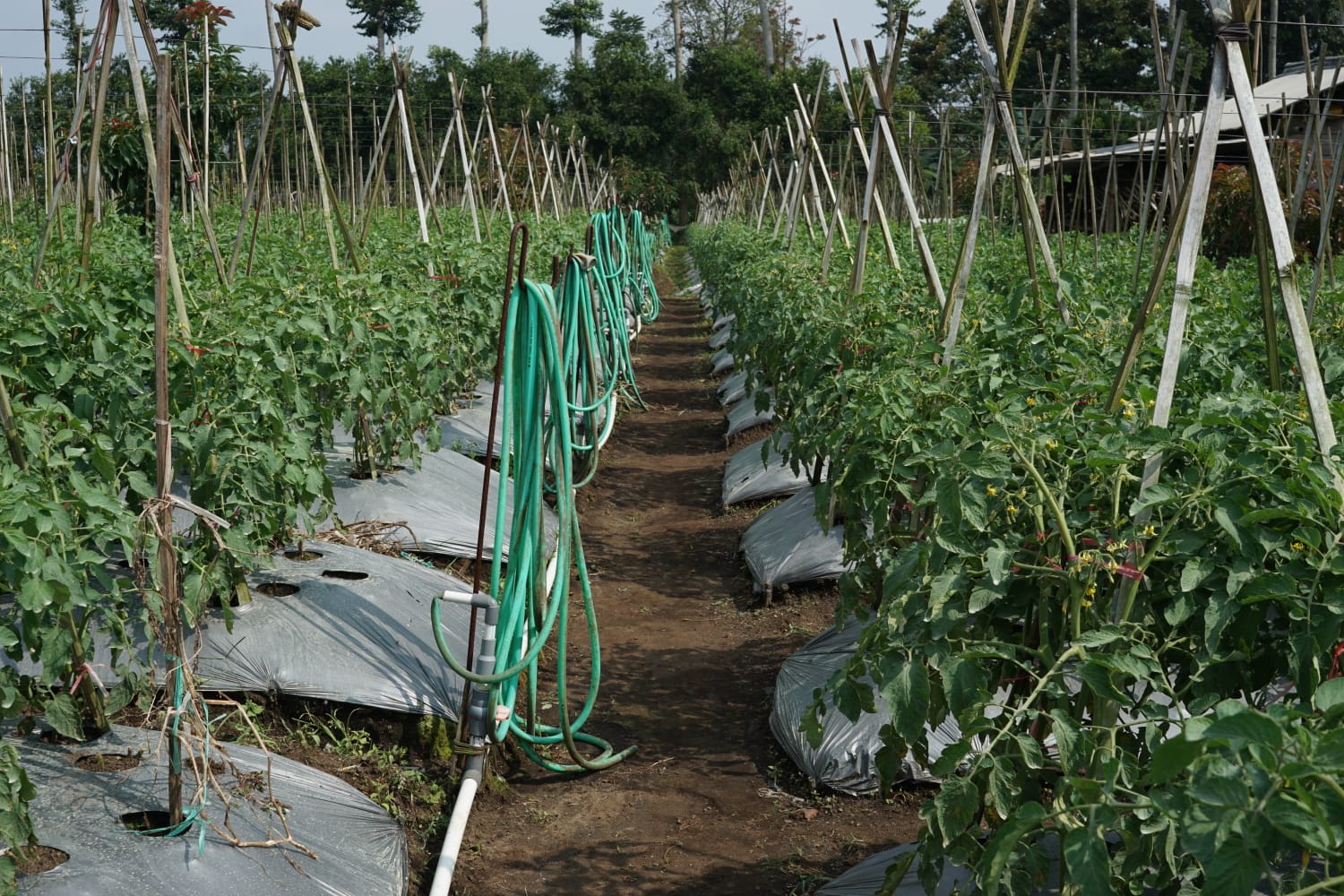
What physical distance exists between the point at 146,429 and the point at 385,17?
152 feet

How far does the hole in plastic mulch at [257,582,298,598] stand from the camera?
A: 156 inches

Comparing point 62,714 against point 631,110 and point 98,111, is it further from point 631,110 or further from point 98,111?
point 631,110

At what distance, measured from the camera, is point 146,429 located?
340 cm

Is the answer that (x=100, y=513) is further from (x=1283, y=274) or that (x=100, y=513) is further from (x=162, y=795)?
(x=1283, y=274)

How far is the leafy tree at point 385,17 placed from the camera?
4531 centimetres

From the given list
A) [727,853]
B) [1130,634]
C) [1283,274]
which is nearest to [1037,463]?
A: [1130,634]

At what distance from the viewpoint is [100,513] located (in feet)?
8.36

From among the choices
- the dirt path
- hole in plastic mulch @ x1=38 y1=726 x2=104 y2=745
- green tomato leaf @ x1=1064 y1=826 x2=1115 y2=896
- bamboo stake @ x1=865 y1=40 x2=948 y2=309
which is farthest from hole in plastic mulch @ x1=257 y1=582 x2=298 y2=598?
green tomato leaf @ x1=1064 y1=826 x2=1115 y2=896

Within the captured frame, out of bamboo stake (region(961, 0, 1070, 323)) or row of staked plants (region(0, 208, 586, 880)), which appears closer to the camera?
row of staked plants (region(0, 208, 586, 880))

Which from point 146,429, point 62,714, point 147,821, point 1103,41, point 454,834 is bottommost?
point 454,834

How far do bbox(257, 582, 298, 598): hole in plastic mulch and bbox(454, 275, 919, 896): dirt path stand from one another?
92cm

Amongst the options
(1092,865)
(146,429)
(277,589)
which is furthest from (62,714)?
(1092,865)

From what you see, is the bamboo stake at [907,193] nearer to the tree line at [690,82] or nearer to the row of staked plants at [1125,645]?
the row of staked plants at [1125,645]

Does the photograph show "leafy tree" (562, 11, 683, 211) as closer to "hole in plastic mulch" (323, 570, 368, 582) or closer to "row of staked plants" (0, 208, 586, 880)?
"row of staked plants" (0, 208, 586, 880)
